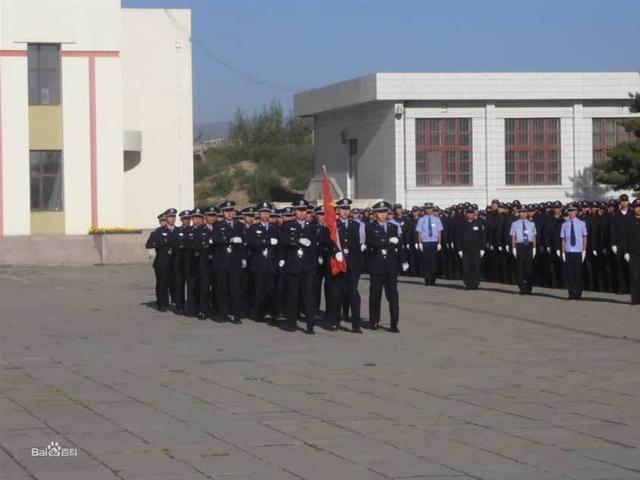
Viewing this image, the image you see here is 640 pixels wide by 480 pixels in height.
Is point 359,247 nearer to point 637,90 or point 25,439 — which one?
point 25,439

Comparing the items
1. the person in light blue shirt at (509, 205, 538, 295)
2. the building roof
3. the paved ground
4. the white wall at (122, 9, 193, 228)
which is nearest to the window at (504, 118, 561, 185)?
the building roof

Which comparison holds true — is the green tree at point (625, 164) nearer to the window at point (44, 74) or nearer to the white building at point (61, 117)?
the white building at point (61, 117)

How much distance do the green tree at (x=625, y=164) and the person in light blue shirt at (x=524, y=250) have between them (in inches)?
559

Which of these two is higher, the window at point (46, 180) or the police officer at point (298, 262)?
the window at point (46, 180)

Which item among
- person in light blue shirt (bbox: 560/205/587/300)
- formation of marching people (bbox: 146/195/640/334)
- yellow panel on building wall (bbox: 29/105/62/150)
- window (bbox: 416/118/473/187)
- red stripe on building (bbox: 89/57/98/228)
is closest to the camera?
formation of marching people (bbox: 146/195/640/334)

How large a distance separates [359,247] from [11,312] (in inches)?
281

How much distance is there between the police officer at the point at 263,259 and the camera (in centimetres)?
1964

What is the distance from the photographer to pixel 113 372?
14.4m

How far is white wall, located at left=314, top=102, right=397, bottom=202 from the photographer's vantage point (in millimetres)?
44922

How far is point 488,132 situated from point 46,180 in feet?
52.1

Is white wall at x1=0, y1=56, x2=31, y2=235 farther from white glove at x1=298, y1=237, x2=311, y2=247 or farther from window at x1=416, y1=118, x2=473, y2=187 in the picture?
white glove at x1=298, y1=237, x2=311, y2=247

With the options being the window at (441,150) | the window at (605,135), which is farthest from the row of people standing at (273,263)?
the window at (605,135)

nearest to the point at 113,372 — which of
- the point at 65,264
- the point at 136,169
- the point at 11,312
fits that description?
the point at 11,312

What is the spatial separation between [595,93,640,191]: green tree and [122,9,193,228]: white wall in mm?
18873
